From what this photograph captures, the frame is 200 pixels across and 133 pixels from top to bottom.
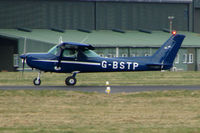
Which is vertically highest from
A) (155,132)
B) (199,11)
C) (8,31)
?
(199,11)

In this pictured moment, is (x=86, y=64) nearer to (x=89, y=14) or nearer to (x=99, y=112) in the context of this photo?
(x=99, y=112)

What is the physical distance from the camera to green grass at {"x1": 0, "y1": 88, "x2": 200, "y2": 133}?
14023 millimetres

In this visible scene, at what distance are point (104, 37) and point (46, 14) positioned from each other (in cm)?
748

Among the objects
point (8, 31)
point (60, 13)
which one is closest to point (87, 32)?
point (60, 13)

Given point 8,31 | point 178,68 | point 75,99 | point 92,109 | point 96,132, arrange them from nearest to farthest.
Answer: point 96,132 < point 92,109 < point 75,99 < point 8,31 < point 178,68

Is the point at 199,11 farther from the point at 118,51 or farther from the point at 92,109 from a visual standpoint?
the point at 92,109

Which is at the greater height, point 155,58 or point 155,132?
point 155,58

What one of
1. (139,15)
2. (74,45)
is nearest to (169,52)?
(74,45)

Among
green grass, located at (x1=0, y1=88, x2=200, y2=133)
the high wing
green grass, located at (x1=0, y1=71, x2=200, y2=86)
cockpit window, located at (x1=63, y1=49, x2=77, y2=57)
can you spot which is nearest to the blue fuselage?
cockpit window, located at (x1=63, y1=49, x2=77, y2=57)

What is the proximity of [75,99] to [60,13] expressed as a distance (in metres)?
40.2

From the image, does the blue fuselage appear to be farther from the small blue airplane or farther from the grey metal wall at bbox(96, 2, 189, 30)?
the grey metal wall at bbox(96, 2, 189, 30)

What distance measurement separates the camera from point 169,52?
3031cm

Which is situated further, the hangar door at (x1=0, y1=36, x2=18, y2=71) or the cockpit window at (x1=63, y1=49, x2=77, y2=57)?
the hangar door at (x1=0, y1=36, x2=18, y2=71)

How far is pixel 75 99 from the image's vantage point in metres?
21.0
